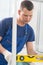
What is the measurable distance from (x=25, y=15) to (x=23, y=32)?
0.14 meters

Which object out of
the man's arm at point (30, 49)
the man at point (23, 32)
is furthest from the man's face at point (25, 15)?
the man's arm at point (30, 49)

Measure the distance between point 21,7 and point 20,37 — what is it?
25cm

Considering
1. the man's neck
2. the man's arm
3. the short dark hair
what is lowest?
the man's arm

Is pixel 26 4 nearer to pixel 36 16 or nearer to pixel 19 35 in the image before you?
pixel 36 16

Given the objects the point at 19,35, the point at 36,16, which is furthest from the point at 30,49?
the point at 36,16

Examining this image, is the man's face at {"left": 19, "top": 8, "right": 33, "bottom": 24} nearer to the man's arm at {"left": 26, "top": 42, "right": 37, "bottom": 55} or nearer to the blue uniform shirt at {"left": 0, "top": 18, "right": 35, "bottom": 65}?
the blue uniform shirt at {"left": 0, "top": 18, "right": 35, "bottom": 65}

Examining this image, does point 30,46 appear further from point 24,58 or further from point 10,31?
point 10,31

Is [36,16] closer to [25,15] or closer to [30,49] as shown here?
[25,15]

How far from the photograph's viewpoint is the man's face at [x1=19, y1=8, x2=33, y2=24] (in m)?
1.15

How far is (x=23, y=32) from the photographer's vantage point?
1.16 meters

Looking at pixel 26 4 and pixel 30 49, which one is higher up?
pixel 26 4

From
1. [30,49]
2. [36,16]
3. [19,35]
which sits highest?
[36,16]

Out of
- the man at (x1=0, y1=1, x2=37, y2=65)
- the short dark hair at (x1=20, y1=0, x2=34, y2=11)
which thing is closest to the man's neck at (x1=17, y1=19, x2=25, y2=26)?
the man at (x1=0, y1=1, x2=37, y2=65)

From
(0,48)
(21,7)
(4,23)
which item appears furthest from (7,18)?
(0,48)
